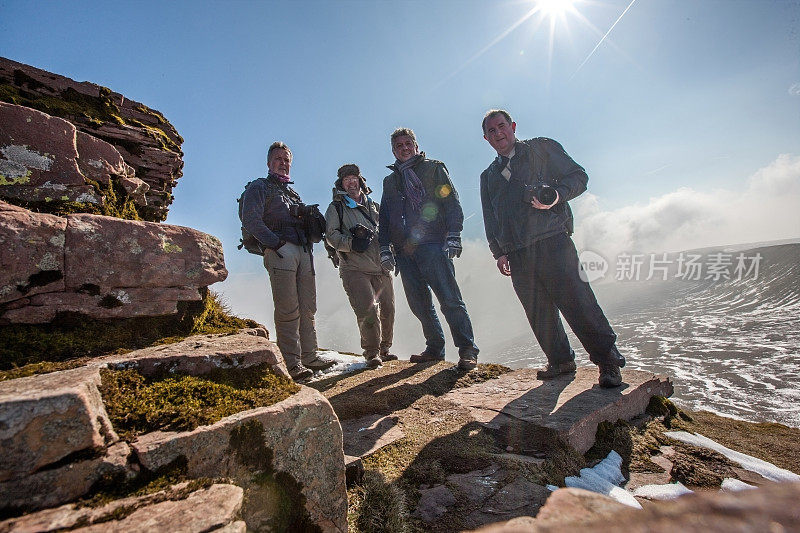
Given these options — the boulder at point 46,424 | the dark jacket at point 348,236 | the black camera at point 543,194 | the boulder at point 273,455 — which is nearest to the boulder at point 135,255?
the boulder at point 46,424

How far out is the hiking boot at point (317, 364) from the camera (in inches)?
230

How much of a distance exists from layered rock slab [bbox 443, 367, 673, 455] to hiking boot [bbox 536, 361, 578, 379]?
85mm

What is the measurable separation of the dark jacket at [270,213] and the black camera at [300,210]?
0.07 m

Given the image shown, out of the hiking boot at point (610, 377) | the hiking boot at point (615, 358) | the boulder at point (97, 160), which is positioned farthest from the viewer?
the hiking boot at point (615, 358)

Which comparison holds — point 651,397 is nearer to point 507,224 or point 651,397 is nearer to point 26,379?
point 507,224

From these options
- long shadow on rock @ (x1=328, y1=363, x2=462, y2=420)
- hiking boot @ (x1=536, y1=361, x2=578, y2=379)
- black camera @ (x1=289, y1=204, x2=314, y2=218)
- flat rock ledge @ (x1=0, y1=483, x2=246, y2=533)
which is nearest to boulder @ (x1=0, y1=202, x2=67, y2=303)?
flat rock ledge @ (x1=0, y1=483, x2=246, y2=533)

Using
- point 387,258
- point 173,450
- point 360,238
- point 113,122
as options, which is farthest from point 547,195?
point 113,122

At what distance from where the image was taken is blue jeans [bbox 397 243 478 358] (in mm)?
5082

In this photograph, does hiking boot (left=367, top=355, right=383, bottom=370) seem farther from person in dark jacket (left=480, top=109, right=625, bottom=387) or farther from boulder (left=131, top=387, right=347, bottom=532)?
boulder (left=131, top=387, right=347, bottom=532)

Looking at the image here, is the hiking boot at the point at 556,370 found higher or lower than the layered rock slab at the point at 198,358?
lower

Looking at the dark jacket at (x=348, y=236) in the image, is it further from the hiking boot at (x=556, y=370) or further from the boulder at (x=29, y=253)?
the boulder at (x=29, y=253)

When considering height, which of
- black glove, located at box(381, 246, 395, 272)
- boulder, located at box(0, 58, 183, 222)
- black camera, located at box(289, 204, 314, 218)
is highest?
boulder, located at box(0, 58, 183, 222)

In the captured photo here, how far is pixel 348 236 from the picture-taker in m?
5.84

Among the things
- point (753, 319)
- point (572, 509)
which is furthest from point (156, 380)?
point (753, 319)
